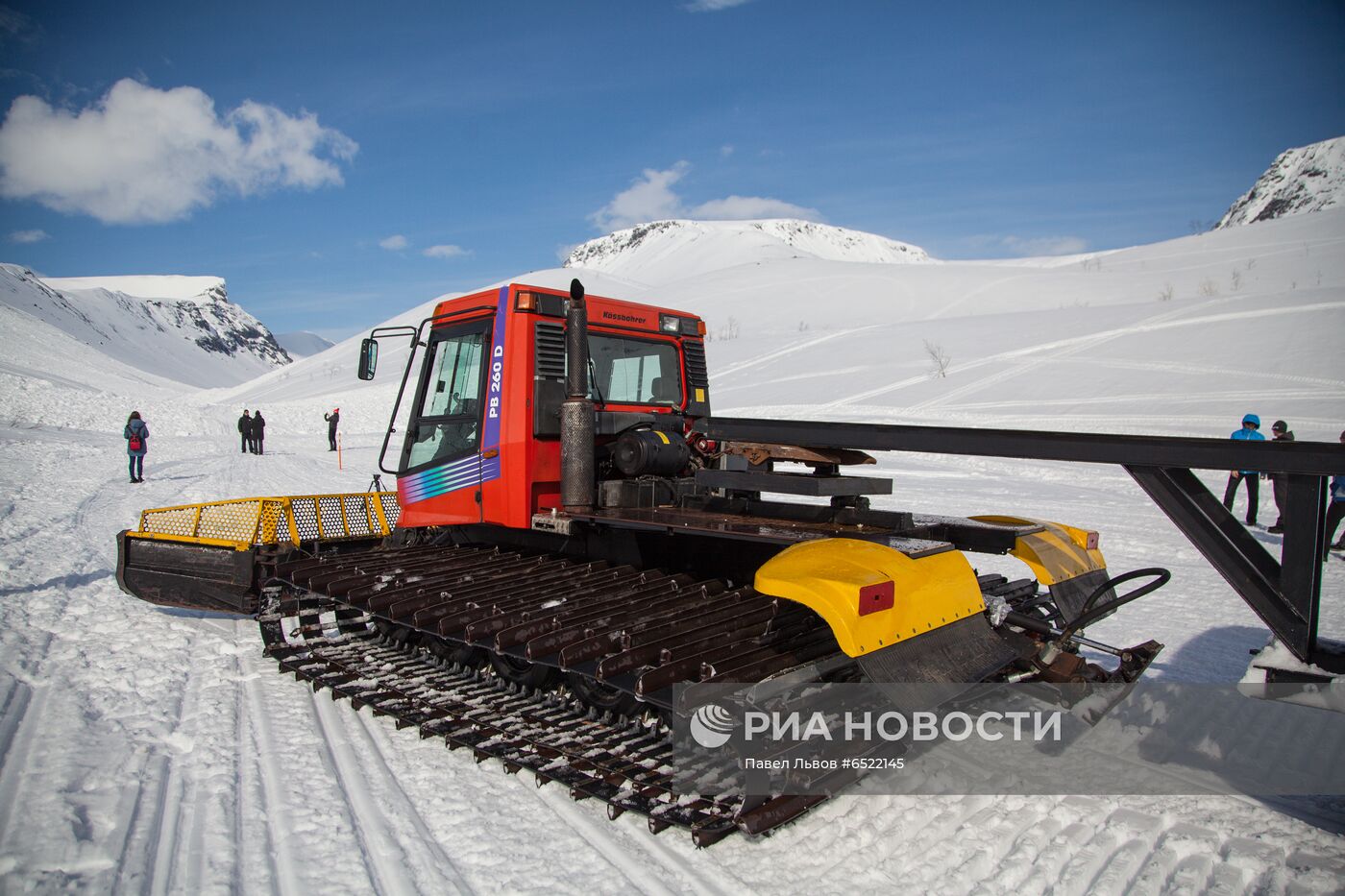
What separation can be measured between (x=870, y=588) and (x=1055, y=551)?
1.92m

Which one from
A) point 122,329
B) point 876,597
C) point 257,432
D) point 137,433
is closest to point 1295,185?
point 257,432

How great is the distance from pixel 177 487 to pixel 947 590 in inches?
640

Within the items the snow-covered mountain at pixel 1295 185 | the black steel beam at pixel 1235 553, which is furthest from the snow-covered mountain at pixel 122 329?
the snow-covered mountain at pixel 1295 185

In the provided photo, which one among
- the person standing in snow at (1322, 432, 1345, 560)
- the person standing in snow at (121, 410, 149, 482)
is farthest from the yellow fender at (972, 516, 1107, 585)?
the person standing in snow at (121, 410, 149, 482)

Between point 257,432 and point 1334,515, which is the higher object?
point 257,432

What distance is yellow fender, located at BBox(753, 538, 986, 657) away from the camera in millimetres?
3352

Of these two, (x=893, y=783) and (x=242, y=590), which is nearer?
(x=893, y=783)

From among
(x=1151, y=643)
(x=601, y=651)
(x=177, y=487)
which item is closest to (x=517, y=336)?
(x=601, y=651)

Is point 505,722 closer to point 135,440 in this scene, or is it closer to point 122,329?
point 135,440

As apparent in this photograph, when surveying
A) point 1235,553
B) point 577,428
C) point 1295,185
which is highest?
point 1295,185

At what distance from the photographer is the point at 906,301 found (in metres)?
55.4

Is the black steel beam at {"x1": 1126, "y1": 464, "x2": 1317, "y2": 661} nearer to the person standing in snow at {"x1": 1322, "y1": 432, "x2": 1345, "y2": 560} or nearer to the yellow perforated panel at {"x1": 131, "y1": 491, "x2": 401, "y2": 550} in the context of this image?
the person standing in snow at {"x1": 1322, "y1": 432, "x2": 1345, "y2": 560}

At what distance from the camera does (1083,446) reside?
3.54 metres

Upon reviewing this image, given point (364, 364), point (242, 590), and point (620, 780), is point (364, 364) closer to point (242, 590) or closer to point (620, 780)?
point (242, 590)
